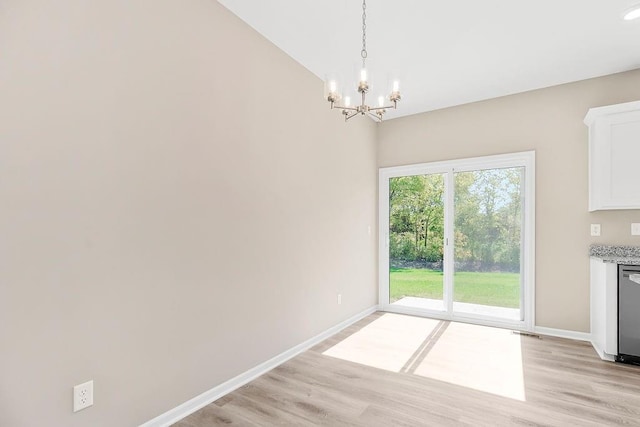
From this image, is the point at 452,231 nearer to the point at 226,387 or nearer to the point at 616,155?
the point at 616,155

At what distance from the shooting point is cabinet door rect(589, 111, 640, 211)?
3.12 metres

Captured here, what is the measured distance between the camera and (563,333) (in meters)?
3.69

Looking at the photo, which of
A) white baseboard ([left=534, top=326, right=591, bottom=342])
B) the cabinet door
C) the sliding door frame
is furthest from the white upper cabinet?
white baseboard ([left=534, top=326, right=591, bottom=342])

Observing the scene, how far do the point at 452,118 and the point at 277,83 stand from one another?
105 inches

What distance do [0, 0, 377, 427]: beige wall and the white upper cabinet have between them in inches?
121

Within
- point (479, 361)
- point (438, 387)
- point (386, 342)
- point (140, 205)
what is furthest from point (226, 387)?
point (479, 361)

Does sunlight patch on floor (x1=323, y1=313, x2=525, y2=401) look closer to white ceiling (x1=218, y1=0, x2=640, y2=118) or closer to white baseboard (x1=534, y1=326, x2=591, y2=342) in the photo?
white baseboard (x1=534, y1=326, x2=591, y2=342)

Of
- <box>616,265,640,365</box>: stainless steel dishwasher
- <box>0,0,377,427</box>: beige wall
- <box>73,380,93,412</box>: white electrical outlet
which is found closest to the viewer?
<box>0,0,377,427</box>: beige wall

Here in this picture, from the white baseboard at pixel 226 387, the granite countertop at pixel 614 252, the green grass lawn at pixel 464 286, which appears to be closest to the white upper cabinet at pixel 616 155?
the granite countertop at pixel 614 252

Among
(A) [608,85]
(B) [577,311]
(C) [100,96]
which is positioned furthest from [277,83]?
(B) [577,311]

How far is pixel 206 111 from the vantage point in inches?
92.3

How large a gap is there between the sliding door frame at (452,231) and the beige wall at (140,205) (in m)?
2.02

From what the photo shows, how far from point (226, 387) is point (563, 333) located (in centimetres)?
375

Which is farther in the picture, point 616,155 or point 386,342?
point 386,342
